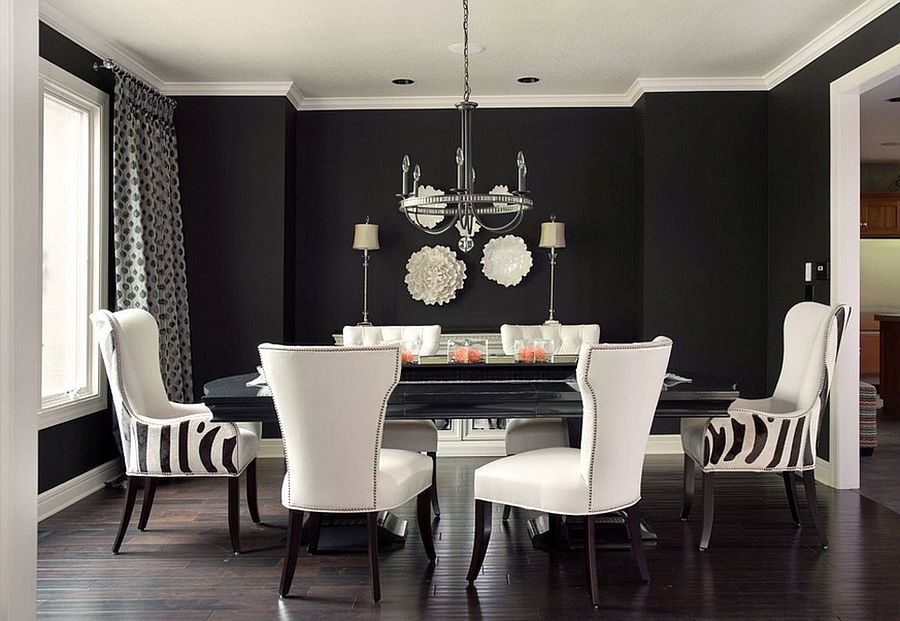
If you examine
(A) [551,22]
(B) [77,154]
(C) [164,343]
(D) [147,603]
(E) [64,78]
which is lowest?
(D) [147,603]

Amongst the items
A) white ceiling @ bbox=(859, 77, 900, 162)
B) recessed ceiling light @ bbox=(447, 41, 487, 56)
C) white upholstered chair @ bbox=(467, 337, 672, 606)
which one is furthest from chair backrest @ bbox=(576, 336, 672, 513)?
white ceiling @ bbox=(859, 77, 900, 162)

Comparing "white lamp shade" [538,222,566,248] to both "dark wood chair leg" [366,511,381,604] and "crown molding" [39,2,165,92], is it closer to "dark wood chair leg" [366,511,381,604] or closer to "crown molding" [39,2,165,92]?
"crown molding" [39,2,165,92]

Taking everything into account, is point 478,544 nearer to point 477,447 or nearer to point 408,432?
point 408,432

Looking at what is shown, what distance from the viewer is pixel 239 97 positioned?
5.93 m

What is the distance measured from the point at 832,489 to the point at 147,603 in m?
3.74

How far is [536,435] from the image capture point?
4.13 metres

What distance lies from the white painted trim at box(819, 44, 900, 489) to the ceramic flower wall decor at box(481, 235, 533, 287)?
2.23 metres

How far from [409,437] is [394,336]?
118cm

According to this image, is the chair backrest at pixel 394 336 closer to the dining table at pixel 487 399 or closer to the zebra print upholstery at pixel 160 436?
the dining table at pixel 487 399

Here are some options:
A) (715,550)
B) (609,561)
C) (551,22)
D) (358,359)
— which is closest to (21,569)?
(358,359)

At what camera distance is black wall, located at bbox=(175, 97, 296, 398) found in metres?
5.94

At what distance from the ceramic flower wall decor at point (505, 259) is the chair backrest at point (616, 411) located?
324 cm

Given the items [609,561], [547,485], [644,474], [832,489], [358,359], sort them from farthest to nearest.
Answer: [644,474] < [832,489] < [609,561] < [547,485] < [358,359]

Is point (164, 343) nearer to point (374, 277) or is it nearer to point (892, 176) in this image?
point (374, 277)
